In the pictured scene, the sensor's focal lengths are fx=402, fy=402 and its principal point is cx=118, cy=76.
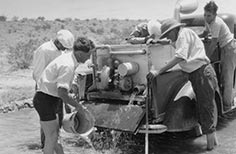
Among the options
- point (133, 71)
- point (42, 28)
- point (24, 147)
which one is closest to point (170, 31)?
point (133, 71)

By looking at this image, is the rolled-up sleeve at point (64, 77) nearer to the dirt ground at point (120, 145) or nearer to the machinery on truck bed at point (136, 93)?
the machinery on truck bed at point (136, 93)

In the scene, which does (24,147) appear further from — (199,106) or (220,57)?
(220,57)

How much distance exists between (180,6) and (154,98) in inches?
105

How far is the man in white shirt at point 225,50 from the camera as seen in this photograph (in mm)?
6516

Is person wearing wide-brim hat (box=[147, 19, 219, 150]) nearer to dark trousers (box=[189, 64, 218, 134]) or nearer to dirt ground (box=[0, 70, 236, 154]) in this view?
dark trousers (box=[189, 64, 218, 134])

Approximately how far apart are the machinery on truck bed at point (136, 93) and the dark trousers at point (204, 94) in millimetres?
163

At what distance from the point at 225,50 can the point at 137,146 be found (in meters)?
2.26

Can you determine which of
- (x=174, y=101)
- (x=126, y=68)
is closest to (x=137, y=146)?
(x=174, y=101)

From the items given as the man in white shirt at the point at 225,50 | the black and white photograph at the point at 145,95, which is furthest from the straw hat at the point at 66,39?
the man in white shirt at the point at 225,50

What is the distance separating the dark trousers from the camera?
570 cm

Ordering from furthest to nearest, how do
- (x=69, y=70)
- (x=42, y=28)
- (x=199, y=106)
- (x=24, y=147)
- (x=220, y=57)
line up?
1. (x=42, y=28)
2. (x=220, y=57)
3. (x=24, y=147)
4. (x=199, y=106)
5. (x=69, y=70)

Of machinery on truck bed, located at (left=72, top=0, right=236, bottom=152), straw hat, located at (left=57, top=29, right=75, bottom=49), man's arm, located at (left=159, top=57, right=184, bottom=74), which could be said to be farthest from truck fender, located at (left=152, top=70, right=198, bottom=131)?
straw hat, located at (left=57, top=29, right=75, bottom=49)

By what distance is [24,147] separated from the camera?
21.2 ft

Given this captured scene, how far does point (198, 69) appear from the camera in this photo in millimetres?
5695
